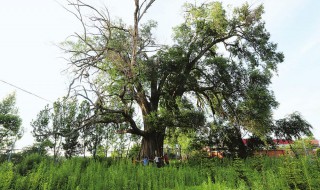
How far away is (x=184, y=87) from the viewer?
43.1 ft

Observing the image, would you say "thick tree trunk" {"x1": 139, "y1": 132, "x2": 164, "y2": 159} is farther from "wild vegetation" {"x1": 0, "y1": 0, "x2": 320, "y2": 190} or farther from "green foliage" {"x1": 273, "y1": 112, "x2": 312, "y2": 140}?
"green foliage" {"x1": 273, "y1": 112, "x2": 312, "y2": 140}

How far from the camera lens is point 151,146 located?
1248cm

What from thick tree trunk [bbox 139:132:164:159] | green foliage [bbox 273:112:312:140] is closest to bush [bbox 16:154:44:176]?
thick tree trunk [bbox 139:132:164:159]

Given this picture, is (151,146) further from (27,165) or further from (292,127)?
(292,127)

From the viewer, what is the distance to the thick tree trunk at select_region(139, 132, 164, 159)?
1238cm

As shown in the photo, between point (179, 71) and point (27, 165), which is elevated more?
point (179, 71)

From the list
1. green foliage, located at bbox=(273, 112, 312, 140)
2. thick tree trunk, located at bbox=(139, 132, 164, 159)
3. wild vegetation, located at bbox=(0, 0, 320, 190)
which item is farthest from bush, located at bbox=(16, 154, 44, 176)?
green foliage, located at bbox=(273, 112, 312, 140)

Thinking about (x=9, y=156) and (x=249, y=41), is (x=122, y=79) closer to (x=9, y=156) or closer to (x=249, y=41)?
(x=9, y=156)

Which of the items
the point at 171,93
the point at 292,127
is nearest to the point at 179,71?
the point at 171,93

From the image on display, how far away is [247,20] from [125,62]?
7543 millimetres

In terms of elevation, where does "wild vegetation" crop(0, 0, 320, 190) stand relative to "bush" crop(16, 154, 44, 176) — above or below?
above

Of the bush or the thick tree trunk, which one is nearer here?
the bush

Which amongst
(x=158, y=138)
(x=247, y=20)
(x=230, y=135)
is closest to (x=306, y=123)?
(x=230, y=135)

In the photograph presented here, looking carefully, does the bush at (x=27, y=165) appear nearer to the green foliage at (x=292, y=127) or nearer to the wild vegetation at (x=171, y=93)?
the wild vegetation at (x=171, y=93)
